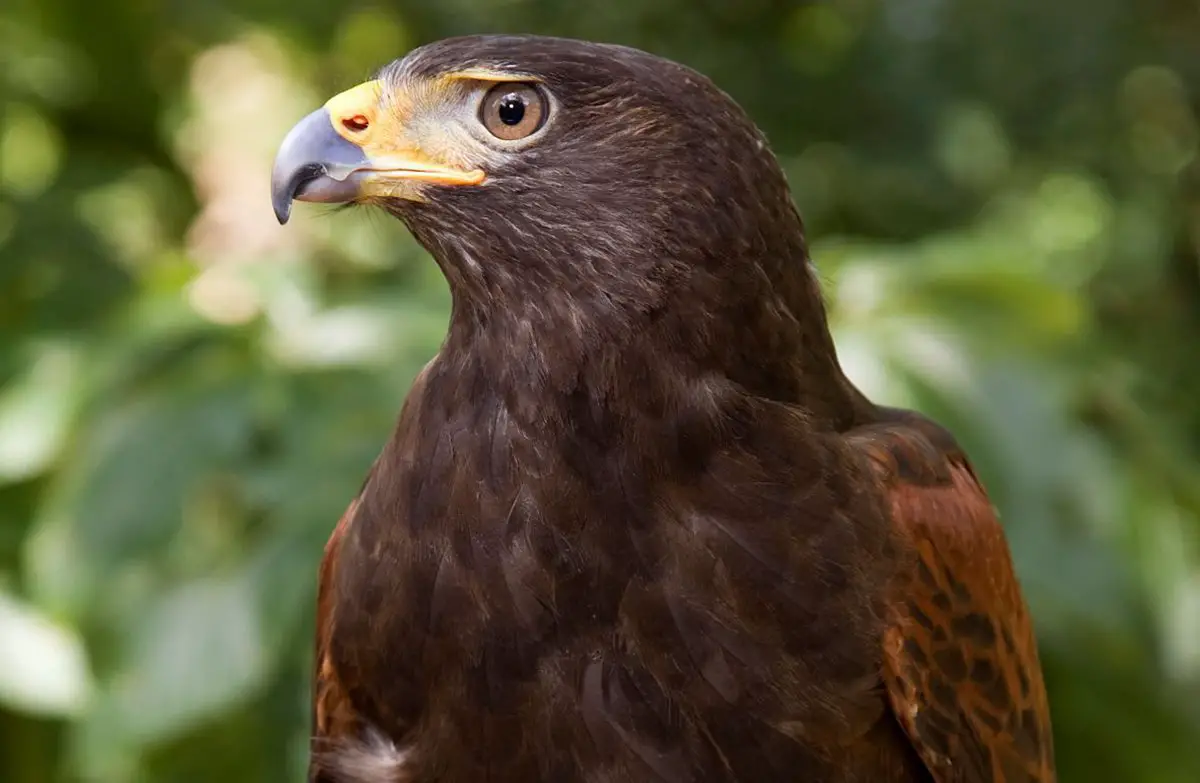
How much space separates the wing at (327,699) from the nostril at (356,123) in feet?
1.85

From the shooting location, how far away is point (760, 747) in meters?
1.81

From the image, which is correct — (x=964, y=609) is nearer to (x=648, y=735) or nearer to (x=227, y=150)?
(x=648, y=735)

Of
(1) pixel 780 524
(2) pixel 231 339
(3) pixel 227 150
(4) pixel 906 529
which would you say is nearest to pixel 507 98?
(1) pixel 780 524

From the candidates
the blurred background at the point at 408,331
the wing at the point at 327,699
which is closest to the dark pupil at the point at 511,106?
the wing at the point at 327,699

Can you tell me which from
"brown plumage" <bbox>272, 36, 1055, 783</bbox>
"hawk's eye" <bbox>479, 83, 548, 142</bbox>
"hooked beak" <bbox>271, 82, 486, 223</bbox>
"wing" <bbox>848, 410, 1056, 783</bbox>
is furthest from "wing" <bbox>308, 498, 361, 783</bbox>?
"wing" <bbox>848, 410, 1056, 783</bbox>

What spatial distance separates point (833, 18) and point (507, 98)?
9.31 feet

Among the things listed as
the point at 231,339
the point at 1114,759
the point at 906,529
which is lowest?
the point at 1114,759

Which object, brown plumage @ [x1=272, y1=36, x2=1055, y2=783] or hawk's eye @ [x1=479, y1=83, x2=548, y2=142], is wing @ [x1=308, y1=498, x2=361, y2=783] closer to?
brown plumage @ [x1=272, y1=36, x2=1055, y2=783]

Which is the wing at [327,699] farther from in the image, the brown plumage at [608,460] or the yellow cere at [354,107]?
the yellow cere at [354,107]

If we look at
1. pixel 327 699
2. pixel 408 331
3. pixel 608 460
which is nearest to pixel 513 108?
pixel 608 460

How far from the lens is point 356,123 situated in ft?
6.09

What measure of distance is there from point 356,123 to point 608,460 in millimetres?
535

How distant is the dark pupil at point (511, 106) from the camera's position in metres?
1.83

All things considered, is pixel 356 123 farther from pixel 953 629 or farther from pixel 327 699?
pixel 953 629
